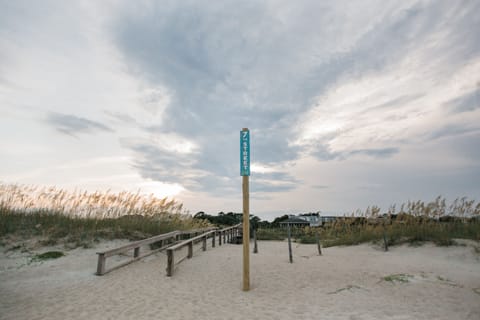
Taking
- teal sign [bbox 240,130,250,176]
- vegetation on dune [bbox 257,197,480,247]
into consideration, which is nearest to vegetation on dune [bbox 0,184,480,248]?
vegetation on dune [bbox 257,197,480,247]

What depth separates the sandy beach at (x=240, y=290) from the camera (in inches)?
190

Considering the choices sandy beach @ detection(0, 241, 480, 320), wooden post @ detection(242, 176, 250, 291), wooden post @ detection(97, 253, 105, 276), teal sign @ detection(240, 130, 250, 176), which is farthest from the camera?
wooden post @ detection(97, 253, 105, 276)

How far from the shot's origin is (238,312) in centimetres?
486

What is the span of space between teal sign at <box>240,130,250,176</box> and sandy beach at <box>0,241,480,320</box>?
255cm

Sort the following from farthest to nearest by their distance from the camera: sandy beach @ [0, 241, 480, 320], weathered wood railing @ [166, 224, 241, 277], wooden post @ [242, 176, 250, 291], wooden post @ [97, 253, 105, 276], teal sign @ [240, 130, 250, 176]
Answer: weathered wood railing @ [166, 224, 241, 277]
wooden post @ [97, 253, 105, 276]
teal sign @ [240, 130, 250, 176]
wooden post @ [242, 176, 250, 291]
sandy beach @ [0, 241, 480, 320]

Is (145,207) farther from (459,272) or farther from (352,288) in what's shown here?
(459,272)

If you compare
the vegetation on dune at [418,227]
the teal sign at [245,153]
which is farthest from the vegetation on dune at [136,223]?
the teal sign at [245,153]

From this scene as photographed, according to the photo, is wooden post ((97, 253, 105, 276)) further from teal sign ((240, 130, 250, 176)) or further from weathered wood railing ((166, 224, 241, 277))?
teal sign ((240, 130, 250, 176))

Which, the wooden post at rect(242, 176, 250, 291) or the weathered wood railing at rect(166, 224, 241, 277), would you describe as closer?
the wooden post at rect(242, 176, 250, 291)

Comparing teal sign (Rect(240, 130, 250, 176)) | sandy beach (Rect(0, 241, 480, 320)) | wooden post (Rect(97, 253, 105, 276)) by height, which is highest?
teal sign (Rect(240, 130, 250, 176))

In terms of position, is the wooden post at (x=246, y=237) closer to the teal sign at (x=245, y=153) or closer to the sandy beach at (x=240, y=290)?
the teal sign at (x=245, y=153)

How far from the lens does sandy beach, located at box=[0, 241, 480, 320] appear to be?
4.83 metres

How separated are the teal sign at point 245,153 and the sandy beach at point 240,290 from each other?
8.38 feet

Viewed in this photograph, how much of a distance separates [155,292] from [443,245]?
9.60 m
